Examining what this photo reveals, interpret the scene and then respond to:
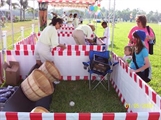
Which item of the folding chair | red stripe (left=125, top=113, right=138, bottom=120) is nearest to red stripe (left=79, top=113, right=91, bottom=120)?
red stripe (left=125, top=113, right=138, bottom=120)

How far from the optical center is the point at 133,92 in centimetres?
395

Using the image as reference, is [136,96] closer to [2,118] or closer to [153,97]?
[153,97]

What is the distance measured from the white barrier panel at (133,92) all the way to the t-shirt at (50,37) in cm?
164

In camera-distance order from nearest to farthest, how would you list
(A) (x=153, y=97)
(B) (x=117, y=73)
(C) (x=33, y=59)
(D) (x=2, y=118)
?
1. (D) (x=2, y=118)
2. (A) (x=153, y=97)
3. (B) (x=117, y=73)
4. (C) (x=33, y=59)

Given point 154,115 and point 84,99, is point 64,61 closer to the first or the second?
point 84,99

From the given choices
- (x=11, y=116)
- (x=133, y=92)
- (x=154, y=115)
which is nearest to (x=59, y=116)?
(x=11, y=116)

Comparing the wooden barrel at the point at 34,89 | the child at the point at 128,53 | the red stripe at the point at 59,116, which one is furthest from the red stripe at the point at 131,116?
the child at the point at 128,53

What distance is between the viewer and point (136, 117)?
2.23 meters

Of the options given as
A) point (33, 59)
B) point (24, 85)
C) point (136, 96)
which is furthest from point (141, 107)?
point (33, 59)

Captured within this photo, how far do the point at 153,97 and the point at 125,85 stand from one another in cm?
152

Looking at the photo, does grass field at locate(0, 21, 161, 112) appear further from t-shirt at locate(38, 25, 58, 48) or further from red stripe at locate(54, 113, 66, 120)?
red stripe at locate(54, 113, 66, 120)

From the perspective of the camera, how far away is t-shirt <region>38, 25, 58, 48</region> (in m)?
5.18

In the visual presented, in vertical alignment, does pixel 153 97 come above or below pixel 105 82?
above

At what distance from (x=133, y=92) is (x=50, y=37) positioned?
243 centimetres
